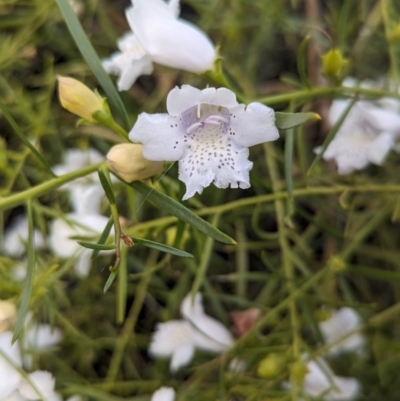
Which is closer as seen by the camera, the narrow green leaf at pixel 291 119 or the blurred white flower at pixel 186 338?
the narrow green leaf at pixel 291 119

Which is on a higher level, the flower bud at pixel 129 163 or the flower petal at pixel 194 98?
the flower petal at pixel 194 98

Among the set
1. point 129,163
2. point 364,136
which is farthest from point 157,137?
point 364,136

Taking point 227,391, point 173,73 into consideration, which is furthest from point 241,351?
point 173,73

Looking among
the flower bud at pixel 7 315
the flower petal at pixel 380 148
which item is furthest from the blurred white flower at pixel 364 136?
the flower bud at pixel 7 315

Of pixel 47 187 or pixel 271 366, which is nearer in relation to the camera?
pixel 47 187

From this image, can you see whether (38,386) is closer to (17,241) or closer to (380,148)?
(17,241)

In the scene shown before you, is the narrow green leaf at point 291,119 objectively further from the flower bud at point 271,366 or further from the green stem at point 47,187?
the flower bud at point 271,366

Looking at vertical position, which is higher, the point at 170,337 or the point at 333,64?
the point at 333,64
